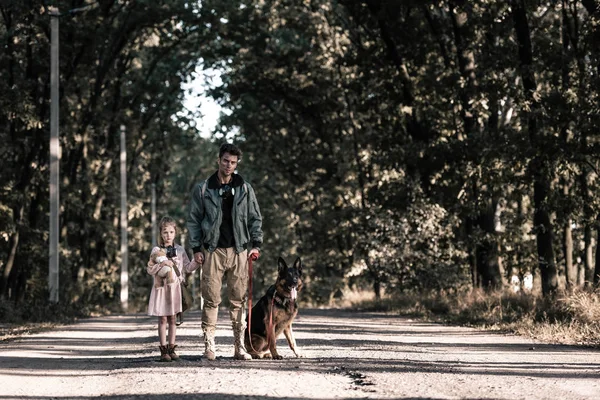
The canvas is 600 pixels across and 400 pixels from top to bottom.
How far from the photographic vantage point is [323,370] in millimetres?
10680

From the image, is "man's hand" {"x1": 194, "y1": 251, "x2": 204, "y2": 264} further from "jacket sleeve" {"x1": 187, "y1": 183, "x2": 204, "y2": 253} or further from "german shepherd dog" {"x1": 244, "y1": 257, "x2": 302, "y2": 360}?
"german shepherd dog" {"x1": 244, "y1": 257, "x2": 302, "y2": 360}

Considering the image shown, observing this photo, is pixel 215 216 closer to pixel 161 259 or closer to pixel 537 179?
pixel 161 259

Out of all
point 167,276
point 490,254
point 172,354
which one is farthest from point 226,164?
point 490,254

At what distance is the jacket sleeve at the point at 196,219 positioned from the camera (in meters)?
11.5

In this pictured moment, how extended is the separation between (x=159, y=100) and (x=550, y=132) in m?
27.2

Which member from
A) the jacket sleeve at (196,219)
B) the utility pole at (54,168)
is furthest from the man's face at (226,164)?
the utility pole at (54,168)

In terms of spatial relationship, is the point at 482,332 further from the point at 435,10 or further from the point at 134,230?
the point at 134,230

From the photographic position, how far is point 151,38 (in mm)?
41438

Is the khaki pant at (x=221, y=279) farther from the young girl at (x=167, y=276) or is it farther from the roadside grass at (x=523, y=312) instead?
the roadside grass at (x=523, y=312)

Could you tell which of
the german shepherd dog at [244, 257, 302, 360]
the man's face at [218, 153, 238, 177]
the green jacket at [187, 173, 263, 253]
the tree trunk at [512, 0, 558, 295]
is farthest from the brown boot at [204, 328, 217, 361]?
the tree trunk at [512, 0, 558, 295]

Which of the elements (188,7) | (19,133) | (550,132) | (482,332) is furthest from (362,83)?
(482,332)

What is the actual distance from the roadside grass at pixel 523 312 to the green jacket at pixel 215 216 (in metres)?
5.05

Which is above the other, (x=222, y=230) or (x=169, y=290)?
(x=222, y=230)

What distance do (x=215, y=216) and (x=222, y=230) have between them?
0.21 m
